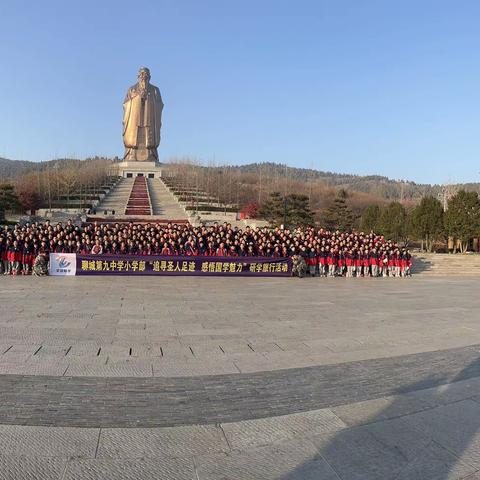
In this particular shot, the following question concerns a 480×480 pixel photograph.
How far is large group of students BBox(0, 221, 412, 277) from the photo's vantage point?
1959cm

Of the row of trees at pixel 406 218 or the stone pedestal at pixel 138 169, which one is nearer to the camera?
the row of trees at pixel 406 218

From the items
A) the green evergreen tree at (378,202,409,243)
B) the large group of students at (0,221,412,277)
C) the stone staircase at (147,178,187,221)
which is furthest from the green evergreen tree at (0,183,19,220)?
the green evergreen tree at (378,202,409,243)

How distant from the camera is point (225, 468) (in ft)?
14.4

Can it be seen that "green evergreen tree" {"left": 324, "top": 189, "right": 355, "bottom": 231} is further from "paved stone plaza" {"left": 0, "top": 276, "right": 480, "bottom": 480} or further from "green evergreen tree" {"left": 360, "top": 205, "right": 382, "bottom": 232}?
"paved stone plaza" {"left": 0, "top": 276, "right": 480, "bottom": 480}

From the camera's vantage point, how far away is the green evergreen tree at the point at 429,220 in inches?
1547

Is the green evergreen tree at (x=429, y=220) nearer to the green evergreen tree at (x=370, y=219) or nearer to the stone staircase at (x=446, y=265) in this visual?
the green evergreen tree at (x=370, y=219)

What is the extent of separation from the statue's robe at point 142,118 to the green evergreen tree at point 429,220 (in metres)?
43.5

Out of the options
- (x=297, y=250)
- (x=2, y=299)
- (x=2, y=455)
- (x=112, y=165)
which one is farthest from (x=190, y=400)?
(x=112, y=165)

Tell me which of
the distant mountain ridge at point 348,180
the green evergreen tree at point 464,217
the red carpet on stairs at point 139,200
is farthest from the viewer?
the distant mountain ridge at point 348,180

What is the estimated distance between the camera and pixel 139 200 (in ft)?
173

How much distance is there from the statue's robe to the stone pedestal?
8.16ft

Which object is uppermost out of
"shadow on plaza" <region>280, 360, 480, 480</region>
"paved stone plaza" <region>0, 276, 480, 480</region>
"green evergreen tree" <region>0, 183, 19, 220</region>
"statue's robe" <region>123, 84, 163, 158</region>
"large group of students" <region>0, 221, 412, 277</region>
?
"statue's robe" <region>123, 84, 163, 158</region>

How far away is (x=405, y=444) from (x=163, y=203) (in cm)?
4891

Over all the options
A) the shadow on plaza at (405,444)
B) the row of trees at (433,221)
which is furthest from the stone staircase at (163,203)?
the shadow on plaza at (405,444)
